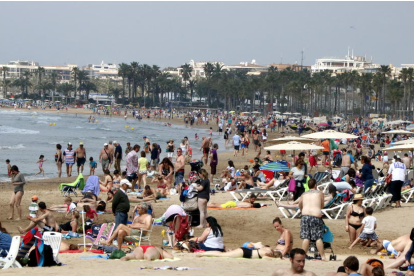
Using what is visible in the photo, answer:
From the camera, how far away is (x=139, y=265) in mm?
7922

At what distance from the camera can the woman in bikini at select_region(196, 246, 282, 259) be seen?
8789 mm

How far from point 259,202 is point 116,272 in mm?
7514

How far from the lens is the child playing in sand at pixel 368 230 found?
1015cm

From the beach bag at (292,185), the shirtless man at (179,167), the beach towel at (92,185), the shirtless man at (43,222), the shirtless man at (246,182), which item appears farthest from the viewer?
the shirtless man at (179,167)

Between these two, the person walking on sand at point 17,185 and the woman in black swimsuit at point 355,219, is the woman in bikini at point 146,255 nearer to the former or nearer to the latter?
the woman in black swimsuit at point 355,219

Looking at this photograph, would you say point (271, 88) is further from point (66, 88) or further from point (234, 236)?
point (234, 236)

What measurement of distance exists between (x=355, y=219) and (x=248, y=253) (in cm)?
248

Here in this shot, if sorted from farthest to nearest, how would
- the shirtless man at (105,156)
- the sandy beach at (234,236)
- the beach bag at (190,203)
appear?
the shirtless man at (105,156) → the beach bag at (190,203) → the sandy beach at (234,236)

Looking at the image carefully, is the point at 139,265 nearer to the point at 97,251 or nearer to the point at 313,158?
the point at 97,251

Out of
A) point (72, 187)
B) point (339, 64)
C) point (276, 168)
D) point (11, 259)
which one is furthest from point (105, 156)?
point (339, 64)

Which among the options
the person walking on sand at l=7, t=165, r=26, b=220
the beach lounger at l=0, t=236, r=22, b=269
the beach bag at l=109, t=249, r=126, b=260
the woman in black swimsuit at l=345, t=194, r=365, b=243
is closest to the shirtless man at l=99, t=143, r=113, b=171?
the person walking on sand at l=7, t=165, r=26, b=220

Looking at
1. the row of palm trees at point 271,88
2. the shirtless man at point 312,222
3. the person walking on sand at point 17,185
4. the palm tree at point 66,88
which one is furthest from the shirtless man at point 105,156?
the palm tree at point 66,88

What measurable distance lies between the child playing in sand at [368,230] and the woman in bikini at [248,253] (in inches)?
75.8

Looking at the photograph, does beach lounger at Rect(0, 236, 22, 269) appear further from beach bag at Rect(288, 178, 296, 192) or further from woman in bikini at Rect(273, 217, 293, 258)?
beach bag at Rect(288, 178, 296, 192)
